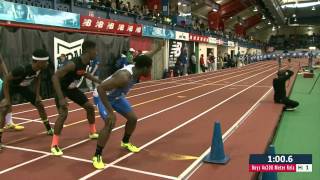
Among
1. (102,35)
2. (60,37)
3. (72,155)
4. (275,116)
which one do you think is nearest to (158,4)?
(102,35)

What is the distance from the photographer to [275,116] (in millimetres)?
9359

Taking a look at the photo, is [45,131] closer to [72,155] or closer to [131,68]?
[72,155]

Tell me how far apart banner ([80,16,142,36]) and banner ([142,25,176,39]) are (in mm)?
791

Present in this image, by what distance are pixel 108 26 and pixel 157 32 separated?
563 cm

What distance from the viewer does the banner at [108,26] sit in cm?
1586

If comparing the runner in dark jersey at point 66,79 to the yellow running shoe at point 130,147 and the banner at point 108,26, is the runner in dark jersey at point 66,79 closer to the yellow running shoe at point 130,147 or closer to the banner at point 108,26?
the yellow running shoe at point 130,147

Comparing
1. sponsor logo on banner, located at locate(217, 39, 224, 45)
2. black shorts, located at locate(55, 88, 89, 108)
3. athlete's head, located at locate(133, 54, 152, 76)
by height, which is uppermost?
sponsor logo on banner, located at locate(217, 39, 224, 45)

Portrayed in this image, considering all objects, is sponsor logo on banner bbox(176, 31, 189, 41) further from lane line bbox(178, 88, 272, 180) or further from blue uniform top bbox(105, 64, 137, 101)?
blue uniform top bbox(105, 64, 137, 101)

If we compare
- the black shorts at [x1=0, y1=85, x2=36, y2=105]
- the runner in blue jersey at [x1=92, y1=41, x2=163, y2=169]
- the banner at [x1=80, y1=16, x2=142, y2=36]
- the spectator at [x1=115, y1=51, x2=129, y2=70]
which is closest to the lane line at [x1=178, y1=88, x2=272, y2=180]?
the runner in blue jersey at [x1=92, y1=41, x2=163, y2=169]

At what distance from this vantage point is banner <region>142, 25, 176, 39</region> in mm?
21375

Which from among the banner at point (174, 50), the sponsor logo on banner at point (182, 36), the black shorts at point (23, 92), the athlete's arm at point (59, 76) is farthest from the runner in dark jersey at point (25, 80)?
the sponsor logo on banner at point (182, 36)

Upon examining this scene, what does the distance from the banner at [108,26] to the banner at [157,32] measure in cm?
79

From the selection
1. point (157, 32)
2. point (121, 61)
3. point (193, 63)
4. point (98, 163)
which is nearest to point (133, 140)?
point (98, 163)

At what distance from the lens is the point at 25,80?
6.71 m
